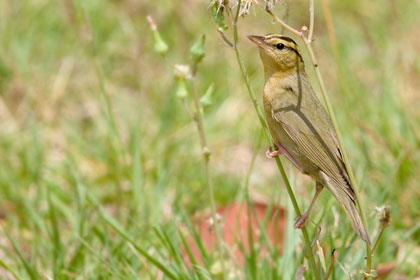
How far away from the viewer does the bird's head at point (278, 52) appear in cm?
279

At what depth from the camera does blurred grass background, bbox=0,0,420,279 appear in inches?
131

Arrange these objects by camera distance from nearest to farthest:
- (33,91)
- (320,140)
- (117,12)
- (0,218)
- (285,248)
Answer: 1. (320,140)
2. (285,248)
3. (0,218)
4. (33,91)
5. (117,12)

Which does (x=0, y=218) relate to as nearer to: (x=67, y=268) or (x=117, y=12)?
(x=67, y=268)

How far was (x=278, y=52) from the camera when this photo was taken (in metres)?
2.86

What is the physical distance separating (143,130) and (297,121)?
2.09m

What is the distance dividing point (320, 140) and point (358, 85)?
8.10 feet

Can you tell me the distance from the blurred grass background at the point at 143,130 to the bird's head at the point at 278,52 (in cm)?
16

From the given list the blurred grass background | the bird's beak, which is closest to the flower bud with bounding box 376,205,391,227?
the blurred grass background

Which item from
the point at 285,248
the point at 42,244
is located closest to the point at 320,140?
the point at 285,248

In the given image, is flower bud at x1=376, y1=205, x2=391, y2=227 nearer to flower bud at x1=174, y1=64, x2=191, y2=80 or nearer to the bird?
the bird

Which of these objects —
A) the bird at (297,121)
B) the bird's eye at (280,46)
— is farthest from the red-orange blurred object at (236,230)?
the bird's eye at (280,46)

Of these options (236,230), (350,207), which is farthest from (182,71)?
(236,230)

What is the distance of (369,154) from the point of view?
161 inches

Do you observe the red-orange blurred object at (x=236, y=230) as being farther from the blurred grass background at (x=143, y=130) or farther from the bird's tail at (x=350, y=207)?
the bird's tail at (x=350, y=207)
